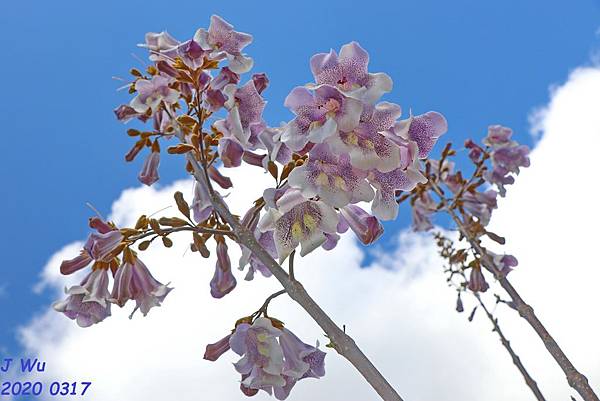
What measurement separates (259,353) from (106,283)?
0.45 m

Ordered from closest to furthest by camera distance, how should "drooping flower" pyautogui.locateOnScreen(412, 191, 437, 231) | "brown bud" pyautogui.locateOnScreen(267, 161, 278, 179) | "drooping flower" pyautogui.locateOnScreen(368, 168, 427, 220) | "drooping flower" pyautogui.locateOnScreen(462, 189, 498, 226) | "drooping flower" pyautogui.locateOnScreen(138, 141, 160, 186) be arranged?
"drooping flower" pyautogui.locateOnScreen(368, 168, 427, 220), "brown bud" pyautogui.locateOnScreen(267, 161, 278, 179), "drooping flower" pyautogui.locateOnScreen(138, 141, 160, 186), "drooping flower" pyautogui.locateOnScreen(462, 189, 498, 226), "drooping flower" pyautogui.locateOnScreen(412, 191, 437, 231)

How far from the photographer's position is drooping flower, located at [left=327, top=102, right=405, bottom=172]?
1219mm

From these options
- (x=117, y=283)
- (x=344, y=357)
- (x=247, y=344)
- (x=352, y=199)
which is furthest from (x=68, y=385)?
(x=352, y=199)

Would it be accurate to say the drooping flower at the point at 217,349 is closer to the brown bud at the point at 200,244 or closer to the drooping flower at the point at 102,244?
the brown bud at the point at 200,244

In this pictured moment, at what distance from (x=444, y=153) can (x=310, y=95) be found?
2165 millimetres

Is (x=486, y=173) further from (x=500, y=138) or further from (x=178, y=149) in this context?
(x=178, y=149)

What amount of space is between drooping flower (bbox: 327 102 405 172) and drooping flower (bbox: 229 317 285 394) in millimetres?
479

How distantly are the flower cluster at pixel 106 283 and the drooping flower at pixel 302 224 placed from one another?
414mm

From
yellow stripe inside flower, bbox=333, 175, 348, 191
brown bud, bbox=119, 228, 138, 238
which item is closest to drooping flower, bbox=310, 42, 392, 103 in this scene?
yellow stripe inside flower, bbox=333, 175, 348, 191

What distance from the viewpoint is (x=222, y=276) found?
5.53 feet

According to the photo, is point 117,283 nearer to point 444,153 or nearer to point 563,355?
point 563,355

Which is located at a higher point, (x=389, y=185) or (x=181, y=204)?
(x=181, y=204)

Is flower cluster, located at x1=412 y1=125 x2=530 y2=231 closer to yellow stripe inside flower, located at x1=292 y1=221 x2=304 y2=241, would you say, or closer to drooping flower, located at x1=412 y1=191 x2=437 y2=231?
drooping flower, located at x1=412 y1=191 x2=437 y2=231

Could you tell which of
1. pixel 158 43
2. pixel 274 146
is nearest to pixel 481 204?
pixel 158 43
